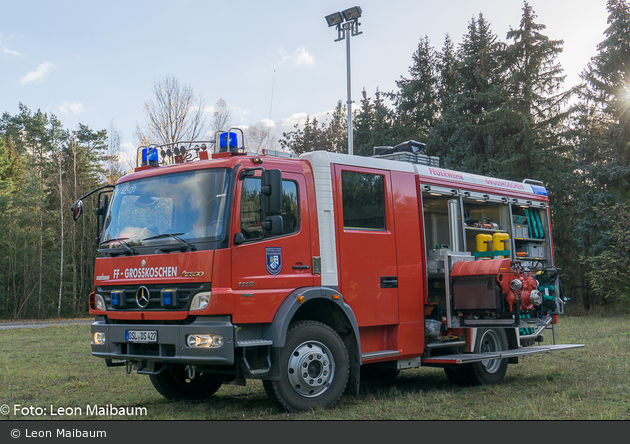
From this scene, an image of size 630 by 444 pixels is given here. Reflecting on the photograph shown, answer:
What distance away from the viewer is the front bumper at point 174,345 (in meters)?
6.53

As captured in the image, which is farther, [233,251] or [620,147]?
[620,147]

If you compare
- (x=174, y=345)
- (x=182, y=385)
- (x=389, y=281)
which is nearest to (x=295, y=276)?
(x=174, y=345)

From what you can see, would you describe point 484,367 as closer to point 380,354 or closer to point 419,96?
point 380,354

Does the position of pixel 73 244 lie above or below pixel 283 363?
above

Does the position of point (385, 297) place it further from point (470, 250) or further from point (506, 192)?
point (506, 192)

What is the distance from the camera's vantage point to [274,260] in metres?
7.17

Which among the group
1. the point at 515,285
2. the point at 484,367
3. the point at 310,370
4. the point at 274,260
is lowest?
the point at 484,367

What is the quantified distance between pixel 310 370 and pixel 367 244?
1.95m

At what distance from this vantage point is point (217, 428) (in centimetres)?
627

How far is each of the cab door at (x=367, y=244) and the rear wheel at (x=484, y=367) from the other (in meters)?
1.97

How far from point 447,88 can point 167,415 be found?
3648 cm

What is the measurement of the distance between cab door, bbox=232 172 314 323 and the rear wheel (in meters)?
3.65

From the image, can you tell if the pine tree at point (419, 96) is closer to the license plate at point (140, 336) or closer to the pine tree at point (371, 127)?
the pine tree at point (371, 127)

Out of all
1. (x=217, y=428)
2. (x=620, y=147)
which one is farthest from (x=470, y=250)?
(x=620, y=147)
